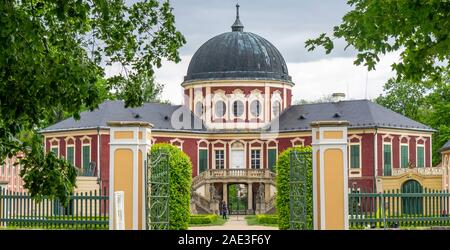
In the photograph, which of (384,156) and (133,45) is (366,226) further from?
(384,156)

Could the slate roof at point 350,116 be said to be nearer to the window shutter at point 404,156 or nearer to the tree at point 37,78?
the window shutter at point 404,156

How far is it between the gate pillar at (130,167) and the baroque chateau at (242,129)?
107 feet

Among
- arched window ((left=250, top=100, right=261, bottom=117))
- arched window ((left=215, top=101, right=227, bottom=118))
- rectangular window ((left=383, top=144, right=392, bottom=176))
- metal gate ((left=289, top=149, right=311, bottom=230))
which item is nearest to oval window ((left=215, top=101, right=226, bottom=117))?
arched window ((left=215, top=101, right=227, bottom=118))

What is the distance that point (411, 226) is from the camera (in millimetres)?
18203

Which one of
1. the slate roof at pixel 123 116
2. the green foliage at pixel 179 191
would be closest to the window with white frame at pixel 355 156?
the slate roof at pixel 123 116

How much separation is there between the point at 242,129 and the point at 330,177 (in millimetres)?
41035

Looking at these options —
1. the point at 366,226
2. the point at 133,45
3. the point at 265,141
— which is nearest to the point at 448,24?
the point at 133,45

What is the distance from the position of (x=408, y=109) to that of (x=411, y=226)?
4674 cm

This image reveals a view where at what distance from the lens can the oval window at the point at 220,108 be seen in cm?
5789

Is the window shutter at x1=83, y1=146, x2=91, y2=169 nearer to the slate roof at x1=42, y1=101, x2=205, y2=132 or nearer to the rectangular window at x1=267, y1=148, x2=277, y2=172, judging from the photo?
the slate roof at x1=42, y1=101, x2=205, y2=132

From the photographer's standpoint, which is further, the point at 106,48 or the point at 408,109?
the point at 408,109

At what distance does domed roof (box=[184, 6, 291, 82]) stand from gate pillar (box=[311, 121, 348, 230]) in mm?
40764

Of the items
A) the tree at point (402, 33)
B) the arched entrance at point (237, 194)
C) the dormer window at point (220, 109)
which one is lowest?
the arched entrance at point (237, 194)

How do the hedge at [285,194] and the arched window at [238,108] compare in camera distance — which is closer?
the hedge at [285,194]
